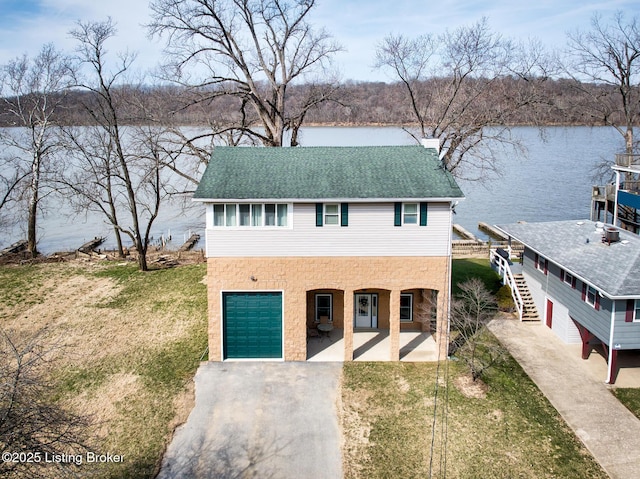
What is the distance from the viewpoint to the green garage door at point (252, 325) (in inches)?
790

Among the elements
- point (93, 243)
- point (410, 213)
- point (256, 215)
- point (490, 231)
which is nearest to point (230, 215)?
point (256, 215)

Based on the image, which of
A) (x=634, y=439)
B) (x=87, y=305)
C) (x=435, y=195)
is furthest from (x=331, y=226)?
(x=87, y=305)

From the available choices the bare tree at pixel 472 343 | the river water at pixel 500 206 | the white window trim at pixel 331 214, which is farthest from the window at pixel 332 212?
the river water at pixel 500 206

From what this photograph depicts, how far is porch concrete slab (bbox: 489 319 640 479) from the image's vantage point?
14977 millimetres

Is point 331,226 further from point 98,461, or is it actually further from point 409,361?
point 98,461

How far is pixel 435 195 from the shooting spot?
19016 mm

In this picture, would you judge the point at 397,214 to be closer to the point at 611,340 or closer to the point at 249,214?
the point at 249,214

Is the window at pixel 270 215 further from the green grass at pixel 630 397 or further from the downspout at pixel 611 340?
the green grass at pixel 630 397

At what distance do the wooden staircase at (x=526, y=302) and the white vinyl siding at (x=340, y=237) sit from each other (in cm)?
628

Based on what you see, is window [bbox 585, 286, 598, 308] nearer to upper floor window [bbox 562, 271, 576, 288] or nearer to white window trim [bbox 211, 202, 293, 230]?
upper floor window [bbox 562, 271, 576, 288]

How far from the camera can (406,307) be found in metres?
23.0

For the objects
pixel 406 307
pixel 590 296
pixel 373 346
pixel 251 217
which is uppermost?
pixel 251 217

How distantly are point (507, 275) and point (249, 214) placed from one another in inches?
483

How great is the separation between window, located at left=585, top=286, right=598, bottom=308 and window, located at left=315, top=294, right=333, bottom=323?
29.2ft
